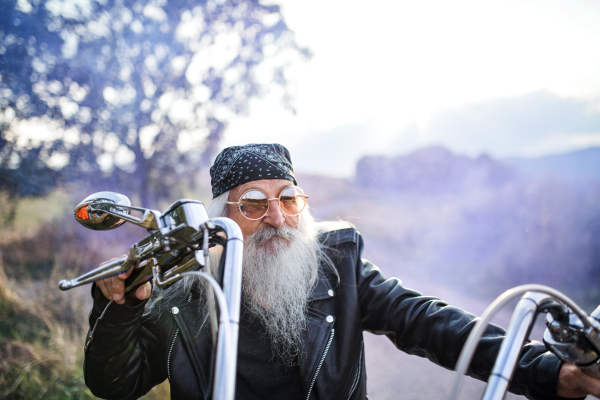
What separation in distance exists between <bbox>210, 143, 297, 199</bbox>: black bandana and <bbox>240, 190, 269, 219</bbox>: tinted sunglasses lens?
139 mm

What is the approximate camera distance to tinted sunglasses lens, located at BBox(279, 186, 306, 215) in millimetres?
2232

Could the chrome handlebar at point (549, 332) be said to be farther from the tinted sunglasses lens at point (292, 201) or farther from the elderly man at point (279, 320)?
the tinted sunglasses lens at point (292, 201)

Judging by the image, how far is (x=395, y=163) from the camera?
8.32m

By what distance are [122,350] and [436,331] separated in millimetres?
1579

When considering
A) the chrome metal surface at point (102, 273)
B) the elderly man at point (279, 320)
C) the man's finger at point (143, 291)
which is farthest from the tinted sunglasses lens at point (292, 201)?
the chrome metal surface at point (102, 273)

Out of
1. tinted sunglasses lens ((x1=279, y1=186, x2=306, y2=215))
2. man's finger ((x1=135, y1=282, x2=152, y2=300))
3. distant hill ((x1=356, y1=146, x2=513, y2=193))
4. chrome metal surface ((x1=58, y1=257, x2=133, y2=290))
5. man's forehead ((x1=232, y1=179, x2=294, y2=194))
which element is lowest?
man's finger ((x1=135, y1=282, x2=152, y2=300))

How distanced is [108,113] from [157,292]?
15.5ft

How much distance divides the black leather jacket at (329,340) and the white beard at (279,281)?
9 centimetres

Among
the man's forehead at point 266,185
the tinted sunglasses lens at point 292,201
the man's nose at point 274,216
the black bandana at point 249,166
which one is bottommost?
the man's nose at point 274,216

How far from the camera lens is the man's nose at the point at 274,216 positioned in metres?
2.19

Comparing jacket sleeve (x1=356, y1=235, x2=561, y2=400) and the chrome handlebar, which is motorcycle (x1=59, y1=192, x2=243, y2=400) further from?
jacket sleeve (x1=356, y1=235, x2=561, y2=400)

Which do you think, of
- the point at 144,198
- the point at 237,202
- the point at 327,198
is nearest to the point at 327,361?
the point at 237,202

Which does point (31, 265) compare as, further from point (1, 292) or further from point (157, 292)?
point (157, 292)

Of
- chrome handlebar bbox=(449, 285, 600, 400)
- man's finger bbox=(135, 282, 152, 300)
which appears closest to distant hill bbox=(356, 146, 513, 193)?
chrome handlebar bbox=(449, 285, 600, 400)
